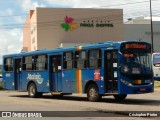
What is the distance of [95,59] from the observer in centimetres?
2191

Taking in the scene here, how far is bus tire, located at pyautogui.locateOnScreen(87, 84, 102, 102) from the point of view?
21723mm

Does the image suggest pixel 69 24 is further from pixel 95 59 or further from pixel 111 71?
pixel 111 71

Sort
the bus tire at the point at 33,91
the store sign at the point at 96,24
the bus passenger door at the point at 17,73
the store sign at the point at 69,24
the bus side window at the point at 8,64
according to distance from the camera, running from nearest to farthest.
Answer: the bus tire at the point at 33,91 < the bus passenger door at the point at 17,73 < the bus side window at the point at 8,64 < the store sign at the point at 69,24 < the store sign at the point at 96,24

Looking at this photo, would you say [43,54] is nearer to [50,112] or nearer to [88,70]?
[88,70]

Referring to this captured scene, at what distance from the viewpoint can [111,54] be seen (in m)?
21.1

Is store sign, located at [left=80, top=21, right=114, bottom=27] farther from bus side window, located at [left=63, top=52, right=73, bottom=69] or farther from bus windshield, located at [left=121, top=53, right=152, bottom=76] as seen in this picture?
bus windshield, located at [left=121, top=53, right=152, bottom=76]

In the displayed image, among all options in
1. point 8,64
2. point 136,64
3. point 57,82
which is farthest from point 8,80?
point 136,64

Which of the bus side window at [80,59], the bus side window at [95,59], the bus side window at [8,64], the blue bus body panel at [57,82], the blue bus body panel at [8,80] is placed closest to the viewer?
the bus side window at [95,59]

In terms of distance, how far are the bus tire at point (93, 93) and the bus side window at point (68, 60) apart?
197 centimetres

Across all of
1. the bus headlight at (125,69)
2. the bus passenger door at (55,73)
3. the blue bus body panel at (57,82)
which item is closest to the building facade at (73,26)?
the bus passenger door at (55,73)

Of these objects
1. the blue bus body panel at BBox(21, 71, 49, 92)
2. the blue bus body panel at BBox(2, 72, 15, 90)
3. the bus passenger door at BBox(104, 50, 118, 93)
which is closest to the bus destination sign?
the bus passenger door at BBox(104, 50, 118, 93)

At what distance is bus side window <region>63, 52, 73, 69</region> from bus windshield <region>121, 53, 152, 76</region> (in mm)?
3876

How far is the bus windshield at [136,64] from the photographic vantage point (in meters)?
20.6

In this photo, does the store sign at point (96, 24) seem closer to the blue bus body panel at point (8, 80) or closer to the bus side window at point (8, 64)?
the bus side window at point (8, 64)
